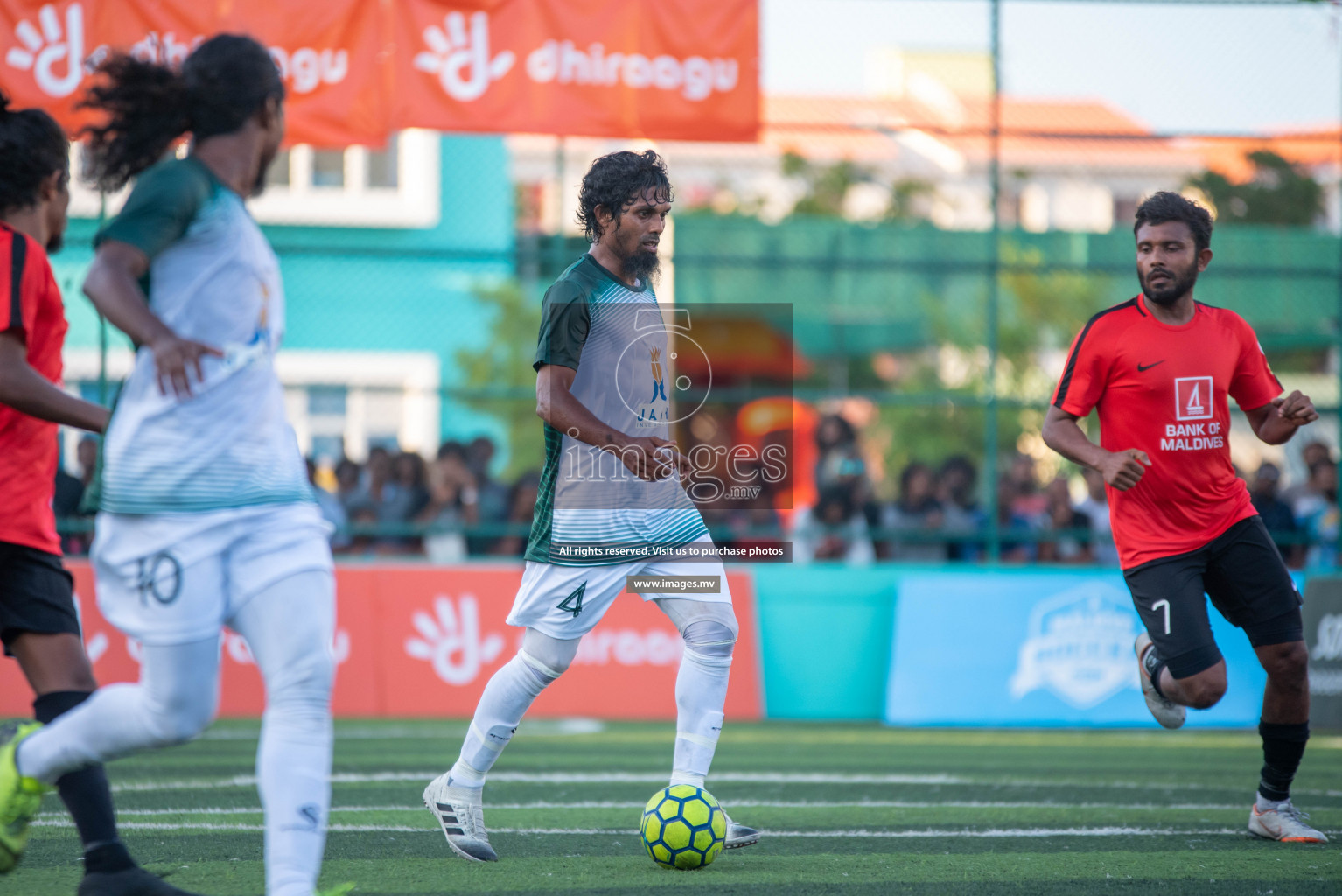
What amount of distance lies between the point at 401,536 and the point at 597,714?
1.98 meters

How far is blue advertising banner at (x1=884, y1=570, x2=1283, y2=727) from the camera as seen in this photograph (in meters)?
10.2

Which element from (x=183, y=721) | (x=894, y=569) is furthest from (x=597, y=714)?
(x=183, y=721)

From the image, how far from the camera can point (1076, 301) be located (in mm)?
27219

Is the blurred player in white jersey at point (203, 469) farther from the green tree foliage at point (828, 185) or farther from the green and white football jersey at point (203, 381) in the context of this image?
the green tree foliage at point (828, 185)

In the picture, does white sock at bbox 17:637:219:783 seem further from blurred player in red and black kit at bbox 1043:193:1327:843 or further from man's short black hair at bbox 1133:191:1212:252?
man's short black hair at bbox 1133:191:1212:252

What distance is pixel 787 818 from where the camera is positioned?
581 centimetres

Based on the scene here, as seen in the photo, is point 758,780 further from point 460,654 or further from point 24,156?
point 24,156

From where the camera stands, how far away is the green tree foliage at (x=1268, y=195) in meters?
13.5

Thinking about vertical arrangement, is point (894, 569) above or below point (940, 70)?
below

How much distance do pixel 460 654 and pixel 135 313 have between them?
704 cm

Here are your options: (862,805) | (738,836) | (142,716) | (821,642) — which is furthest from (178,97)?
(821,642)

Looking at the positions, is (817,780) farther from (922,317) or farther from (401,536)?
(922,317)

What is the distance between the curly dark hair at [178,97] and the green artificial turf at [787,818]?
217 cm

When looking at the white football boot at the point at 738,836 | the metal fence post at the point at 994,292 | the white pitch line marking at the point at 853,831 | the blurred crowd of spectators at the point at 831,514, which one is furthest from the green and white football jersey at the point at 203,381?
the metal fence post at the point at 994,292
